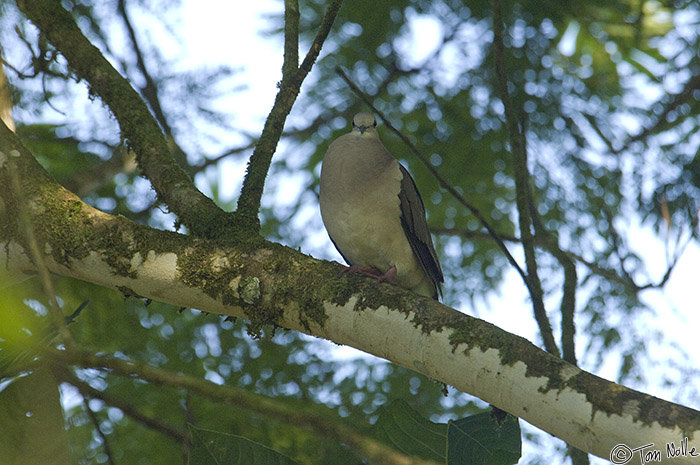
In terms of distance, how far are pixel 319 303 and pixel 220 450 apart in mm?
624

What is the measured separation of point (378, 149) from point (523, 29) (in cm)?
191

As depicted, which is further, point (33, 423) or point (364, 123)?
point (364, 123)

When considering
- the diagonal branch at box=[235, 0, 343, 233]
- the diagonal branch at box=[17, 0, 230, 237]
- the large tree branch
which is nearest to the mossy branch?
the diagonal branch at box=[235, 0, 343, 233]

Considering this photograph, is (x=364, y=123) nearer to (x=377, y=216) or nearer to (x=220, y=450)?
(x=377, y=216)

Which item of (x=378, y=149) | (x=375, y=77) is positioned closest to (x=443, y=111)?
(x=375, y=77)

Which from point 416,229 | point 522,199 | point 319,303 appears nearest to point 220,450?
point 319,303

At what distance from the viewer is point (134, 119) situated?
3584mm

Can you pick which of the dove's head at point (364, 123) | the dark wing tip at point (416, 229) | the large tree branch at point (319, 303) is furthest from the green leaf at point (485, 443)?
the dove's head at point (364, 123)

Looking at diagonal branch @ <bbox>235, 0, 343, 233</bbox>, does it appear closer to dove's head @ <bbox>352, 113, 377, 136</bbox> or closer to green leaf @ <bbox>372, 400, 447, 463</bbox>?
dove's head @ <bbox>352, 113, 377, 136</bbox>

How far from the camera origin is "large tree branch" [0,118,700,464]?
2059 millimetres

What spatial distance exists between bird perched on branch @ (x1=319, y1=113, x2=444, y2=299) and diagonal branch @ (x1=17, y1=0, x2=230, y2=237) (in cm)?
96

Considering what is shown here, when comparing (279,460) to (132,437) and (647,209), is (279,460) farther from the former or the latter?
(647,209)

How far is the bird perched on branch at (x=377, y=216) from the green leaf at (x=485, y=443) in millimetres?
1367

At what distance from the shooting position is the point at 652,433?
1.87 metres
